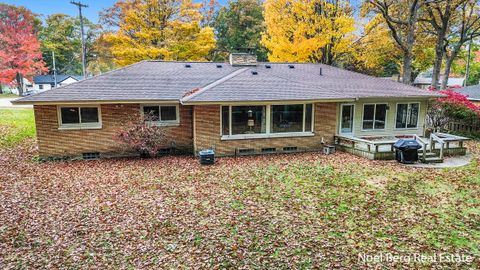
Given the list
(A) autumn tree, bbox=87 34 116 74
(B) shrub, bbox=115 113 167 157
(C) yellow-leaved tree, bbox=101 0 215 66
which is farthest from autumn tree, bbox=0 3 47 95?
(B) shrub, bbox=115 113 167 157

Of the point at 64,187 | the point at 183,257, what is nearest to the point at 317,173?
the point at 183,257


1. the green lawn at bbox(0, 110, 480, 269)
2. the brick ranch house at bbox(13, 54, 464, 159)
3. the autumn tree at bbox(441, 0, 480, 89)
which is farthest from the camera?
the autumn tree at bbox(441, 0, 480, 89)

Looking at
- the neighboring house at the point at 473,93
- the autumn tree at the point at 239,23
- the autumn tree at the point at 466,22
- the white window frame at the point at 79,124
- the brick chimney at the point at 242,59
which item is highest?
the autumn tree at the point at 239,23

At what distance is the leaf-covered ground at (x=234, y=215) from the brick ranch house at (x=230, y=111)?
6.02 ft

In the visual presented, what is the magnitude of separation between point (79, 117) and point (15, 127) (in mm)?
8926

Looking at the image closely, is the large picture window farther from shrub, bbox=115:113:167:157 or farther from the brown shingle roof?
shrub, bbox=115:113:167:157

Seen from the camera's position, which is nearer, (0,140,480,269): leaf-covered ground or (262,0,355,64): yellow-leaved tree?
(0,140,480,269): leaf-covered ground

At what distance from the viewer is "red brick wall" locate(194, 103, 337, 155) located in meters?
13.3

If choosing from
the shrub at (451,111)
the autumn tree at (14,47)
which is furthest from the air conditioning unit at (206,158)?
the autumn tree at (14,47)

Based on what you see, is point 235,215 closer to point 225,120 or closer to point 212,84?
point 225,120

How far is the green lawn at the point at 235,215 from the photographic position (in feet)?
19.4

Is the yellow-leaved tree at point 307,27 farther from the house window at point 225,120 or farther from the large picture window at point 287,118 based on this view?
the house window at point 225,120

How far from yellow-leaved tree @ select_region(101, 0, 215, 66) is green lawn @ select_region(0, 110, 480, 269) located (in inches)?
532

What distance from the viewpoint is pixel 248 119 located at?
1391 centimetres
